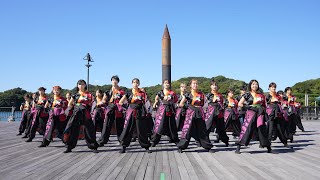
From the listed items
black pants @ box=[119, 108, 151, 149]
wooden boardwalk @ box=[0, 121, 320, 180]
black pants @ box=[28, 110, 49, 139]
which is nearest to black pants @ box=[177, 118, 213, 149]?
wooden boardwalk @ box=[0, 121, 320, 180]

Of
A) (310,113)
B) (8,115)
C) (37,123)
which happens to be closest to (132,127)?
(37,123)

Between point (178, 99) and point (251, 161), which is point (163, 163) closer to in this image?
point (251, 161)

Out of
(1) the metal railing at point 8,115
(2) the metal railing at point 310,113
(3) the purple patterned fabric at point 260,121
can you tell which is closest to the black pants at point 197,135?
(3) the purple patterned fabric at point 260,121

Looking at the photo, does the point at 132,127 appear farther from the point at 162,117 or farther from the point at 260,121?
the point at 260,121

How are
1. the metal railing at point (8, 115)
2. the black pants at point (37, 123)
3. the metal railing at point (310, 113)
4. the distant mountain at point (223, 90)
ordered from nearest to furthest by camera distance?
the black pants at point (37, 123) → the metal railing at point (8, 115) → the metal railing at point (310, 113) → the distant mountain at point (223, 90)

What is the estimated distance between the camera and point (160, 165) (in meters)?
6.54

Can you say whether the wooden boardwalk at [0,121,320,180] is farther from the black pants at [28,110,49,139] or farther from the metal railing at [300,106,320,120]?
the metal railing at [300,106,320,120]

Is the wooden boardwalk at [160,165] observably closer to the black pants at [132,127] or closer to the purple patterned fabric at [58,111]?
the black pants at [132,127]

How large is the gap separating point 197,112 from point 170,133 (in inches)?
44.3

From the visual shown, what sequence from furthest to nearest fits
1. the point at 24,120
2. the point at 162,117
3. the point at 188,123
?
the point at 24,120
the point at 162,117
the point at 188,123

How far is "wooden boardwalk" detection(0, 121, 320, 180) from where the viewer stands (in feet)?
18.2

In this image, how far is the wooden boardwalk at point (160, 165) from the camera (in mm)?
5539

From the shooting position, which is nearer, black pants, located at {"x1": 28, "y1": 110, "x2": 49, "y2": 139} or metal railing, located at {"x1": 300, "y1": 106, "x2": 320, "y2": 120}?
black pants, located at {"x1": 28, "y1": 110, "x2": 49, "y2": 139}

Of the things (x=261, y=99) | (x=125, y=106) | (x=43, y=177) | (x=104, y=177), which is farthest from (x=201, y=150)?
(x=43, y=177)
